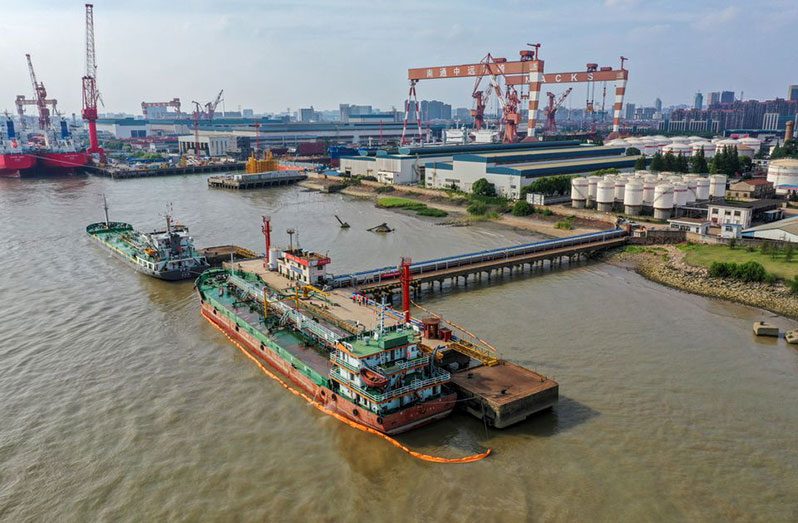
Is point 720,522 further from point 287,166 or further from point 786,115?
point 786,115

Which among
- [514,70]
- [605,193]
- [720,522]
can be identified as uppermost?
[514,70]

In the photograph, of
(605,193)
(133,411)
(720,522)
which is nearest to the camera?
(720,522)

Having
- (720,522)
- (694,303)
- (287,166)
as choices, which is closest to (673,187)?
(694,303)

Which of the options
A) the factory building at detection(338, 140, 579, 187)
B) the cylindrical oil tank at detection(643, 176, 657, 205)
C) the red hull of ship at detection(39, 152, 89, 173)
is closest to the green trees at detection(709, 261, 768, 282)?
the cylindrical oil tank at detection(643, 176, 657, 205)

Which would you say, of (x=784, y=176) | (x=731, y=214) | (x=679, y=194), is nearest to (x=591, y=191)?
(x=679, y=194)

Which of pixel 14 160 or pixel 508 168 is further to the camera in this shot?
pixel 14 160

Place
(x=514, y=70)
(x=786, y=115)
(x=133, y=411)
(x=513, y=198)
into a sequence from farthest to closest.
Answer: (x=786, y=115) < (x=514, y=70) < (x=513, y=198) < (x=133, y=411)

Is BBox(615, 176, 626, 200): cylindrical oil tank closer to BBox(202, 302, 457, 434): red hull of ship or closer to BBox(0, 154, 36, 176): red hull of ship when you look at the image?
BBox(202, 302, 457, 434): red hull of ship

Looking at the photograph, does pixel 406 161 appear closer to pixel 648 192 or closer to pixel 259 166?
pixel 259 166
